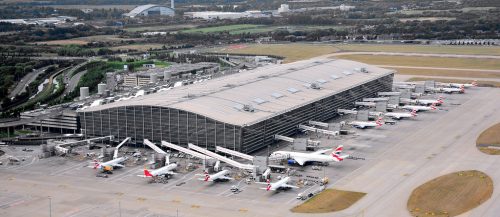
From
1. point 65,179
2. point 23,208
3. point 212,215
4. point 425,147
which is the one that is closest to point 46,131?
point 65,179

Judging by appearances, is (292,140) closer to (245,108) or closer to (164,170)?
(245,108)

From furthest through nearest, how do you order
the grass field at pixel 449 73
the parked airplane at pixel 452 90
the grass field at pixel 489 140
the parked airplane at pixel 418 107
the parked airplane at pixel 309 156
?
the grass field at pixel 449 73, the parked airplane at pixel 452 90, the parked airplane at pixel 418 107, the grass field at pixel 489 140, the parked airplane at pixel 309 156

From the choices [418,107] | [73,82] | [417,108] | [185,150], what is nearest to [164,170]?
[185,150]

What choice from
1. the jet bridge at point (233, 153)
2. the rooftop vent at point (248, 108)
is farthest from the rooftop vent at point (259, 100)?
the jet bridge at point (233, 153)

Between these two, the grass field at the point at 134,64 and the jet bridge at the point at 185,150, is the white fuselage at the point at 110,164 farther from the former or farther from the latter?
the grass field at the point at 134,64

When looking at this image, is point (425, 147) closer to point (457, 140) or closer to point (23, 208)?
point (457, 140)
